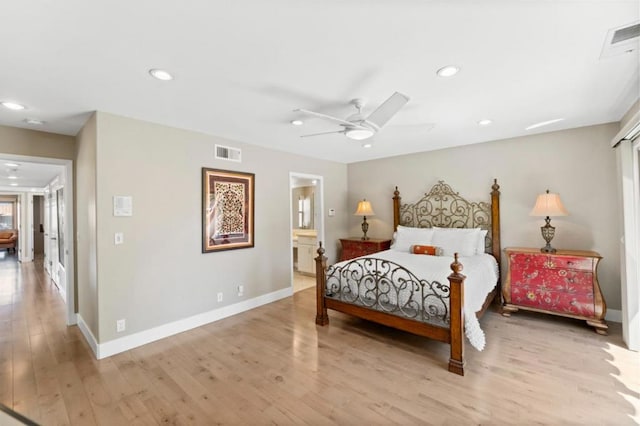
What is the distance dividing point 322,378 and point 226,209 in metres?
2.56

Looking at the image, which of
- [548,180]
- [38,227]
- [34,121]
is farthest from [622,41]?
[38,227]

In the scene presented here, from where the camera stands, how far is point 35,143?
3453 millimetres

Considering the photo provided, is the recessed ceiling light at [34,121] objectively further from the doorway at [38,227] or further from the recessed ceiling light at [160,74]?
the doorway at [38,227]

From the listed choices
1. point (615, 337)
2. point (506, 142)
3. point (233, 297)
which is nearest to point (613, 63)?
point (506, 142)

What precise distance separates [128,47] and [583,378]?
4.37 m

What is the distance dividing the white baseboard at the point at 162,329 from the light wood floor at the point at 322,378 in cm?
11

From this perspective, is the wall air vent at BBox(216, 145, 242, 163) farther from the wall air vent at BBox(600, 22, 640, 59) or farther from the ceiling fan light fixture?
the wall air vent at BBox(600, 22, 640, 59)

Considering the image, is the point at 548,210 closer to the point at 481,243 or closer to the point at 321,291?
the point at 481,243

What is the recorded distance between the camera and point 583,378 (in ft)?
7.82

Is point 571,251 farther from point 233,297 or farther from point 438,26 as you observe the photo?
point 233,297

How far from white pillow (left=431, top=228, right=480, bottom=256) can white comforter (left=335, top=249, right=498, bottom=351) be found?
0.54ft

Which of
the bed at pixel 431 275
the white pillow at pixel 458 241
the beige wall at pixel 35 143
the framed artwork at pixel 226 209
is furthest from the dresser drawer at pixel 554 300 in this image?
the beige wall at pixel 35 143

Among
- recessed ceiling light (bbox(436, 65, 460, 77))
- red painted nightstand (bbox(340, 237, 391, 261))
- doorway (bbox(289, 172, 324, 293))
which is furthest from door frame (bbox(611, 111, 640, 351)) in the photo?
doorway (bbox(289, 172, 324, 293))

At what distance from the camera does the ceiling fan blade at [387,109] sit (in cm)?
226
